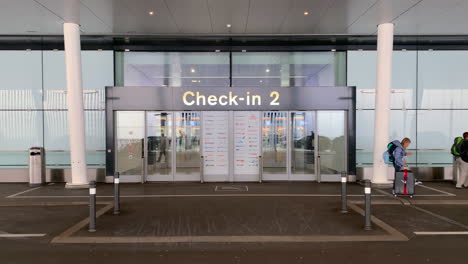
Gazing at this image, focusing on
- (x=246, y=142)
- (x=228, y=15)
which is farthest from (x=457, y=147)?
(x=228, y=15)

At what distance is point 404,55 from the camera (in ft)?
50.9

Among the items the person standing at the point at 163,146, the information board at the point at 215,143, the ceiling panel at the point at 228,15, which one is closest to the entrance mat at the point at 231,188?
the information board at the point at 215,143

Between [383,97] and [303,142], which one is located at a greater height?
[383,97]

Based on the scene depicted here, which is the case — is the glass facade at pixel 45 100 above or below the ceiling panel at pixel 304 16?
below

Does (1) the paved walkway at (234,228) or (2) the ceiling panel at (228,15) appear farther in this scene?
Answer: (2) the ceiling panel at (228,15)

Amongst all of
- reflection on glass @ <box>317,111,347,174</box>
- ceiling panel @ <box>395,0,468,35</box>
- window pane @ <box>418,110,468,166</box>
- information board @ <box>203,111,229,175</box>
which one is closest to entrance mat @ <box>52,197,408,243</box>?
information board @ <box>203,111,229,175</box>

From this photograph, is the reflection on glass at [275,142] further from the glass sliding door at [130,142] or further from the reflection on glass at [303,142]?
the glass sliding door at [130,142]

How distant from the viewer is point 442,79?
15.7m

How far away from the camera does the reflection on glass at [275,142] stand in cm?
1414

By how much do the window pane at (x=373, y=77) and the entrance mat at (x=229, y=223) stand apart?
261 inches

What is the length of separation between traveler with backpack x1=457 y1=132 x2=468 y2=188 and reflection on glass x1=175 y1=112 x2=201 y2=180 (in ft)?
30.1

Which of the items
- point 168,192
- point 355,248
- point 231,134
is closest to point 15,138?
point 168,192

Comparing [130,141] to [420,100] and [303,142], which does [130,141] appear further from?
[420,100]

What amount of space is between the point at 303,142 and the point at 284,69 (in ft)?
10.2
